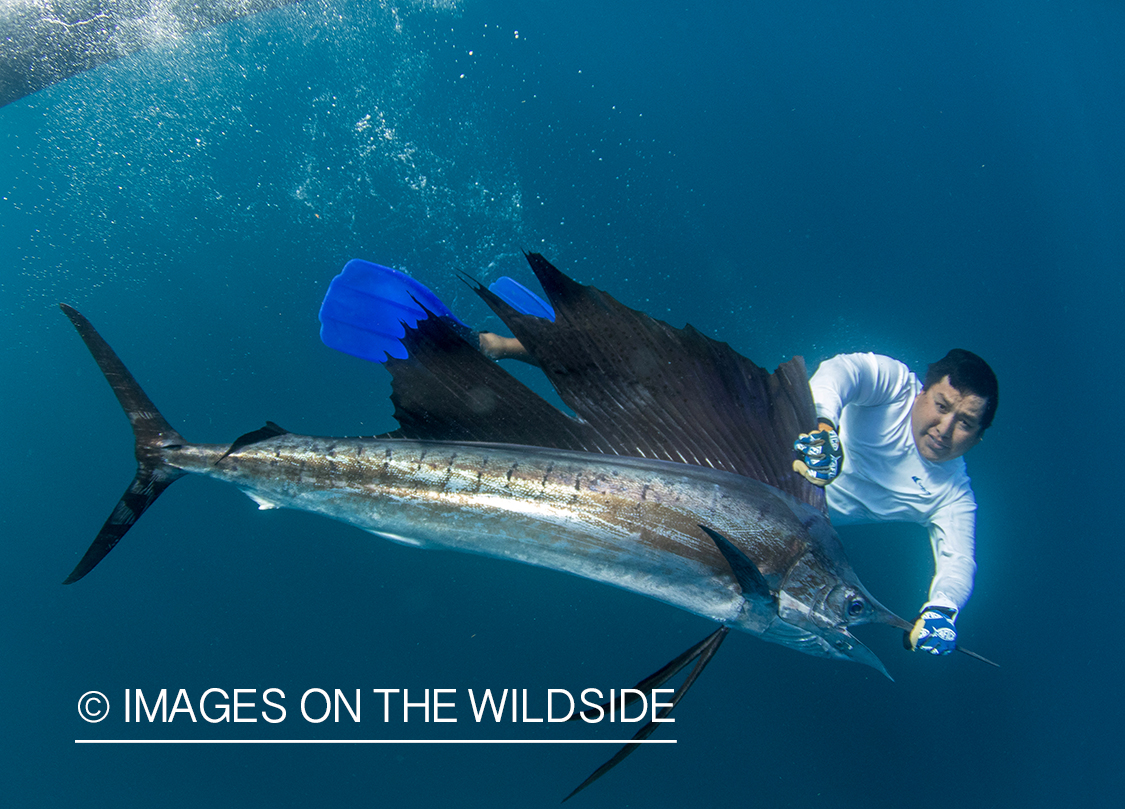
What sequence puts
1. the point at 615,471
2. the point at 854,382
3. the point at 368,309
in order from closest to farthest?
1. the point at 615,471
2. the point at 854,382
3. the point at 368,309

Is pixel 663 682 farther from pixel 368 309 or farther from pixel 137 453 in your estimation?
pixel 368 309

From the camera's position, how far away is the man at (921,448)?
216cm

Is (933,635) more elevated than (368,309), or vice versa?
(368,309)

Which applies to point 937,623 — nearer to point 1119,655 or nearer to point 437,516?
point 437,516

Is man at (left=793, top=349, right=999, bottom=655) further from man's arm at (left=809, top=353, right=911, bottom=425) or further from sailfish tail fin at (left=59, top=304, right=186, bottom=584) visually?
sailfish tail fin at (left=59, top=304, right=186, bottom=584)

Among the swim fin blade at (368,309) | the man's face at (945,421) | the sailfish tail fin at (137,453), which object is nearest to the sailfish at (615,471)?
the sailfish tail fin at (137,453)

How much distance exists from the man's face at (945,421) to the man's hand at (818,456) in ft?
4.66

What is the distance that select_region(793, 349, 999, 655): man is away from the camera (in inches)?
84.9

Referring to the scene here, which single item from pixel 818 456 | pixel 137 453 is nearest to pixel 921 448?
pixel 818 456

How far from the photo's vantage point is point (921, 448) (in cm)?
281

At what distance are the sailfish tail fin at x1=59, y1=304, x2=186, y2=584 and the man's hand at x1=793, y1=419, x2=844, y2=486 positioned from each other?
1.81 metres

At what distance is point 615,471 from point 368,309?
1.80 meters

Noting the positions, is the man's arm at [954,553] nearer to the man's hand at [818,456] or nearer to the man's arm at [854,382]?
the man's arm at [854,382]

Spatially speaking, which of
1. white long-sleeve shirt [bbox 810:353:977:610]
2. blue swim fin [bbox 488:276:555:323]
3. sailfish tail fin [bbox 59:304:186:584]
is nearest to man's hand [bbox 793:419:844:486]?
white long-sleeve shirt [bbox 810:353:977:610]
